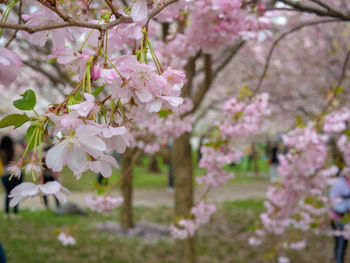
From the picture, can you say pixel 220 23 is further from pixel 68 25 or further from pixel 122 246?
pixel 122 246

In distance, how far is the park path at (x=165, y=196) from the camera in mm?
9450

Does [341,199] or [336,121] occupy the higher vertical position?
[336,121]

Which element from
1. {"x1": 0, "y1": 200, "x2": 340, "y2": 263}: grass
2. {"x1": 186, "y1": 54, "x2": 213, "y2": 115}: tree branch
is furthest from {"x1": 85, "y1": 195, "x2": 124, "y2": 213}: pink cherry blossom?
{"x1": 0, "y1": 200, "x2": 340, "y2": 263}: grass

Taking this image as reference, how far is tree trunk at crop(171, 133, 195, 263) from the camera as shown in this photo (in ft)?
12.3

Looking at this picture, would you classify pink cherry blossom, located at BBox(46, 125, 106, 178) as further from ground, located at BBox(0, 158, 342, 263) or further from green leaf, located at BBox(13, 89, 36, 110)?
ground, located at BBox(0, 158, 342, 263)

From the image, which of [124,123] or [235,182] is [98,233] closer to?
[124,123]

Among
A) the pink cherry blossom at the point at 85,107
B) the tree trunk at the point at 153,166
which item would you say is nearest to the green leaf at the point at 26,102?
the pink cherry blossom at the point at 85,107

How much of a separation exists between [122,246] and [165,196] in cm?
546

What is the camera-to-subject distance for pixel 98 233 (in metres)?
6.33

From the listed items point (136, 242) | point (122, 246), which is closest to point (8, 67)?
point (122, 246)

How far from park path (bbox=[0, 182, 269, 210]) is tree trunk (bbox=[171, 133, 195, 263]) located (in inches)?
219

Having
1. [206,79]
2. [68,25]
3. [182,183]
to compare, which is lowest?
[182,183]

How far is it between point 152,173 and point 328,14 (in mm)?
15735

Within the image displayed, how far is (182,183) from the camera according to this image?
3.81m
